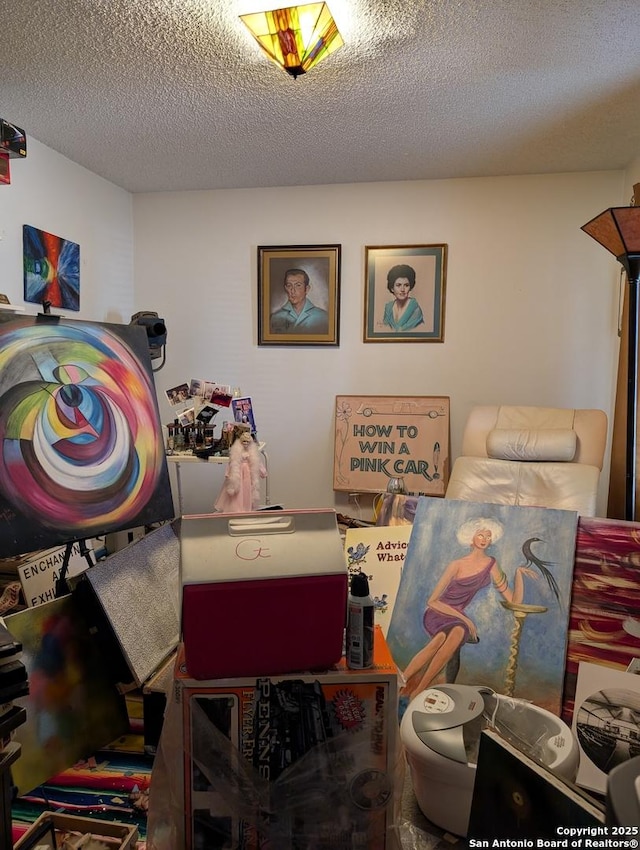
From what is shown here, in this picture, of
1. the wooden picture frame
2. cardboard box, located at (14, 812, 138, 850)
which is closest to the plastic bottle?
cardboard box, located at (14, 812, 138, 850)

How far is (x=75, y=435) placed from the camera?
1741 mm

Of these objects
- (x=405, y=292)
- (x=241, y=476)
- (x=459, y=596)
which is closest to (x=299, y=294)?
(x=405, y=292)

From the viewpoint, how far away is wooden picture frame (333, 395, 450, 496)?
3448 millimetres

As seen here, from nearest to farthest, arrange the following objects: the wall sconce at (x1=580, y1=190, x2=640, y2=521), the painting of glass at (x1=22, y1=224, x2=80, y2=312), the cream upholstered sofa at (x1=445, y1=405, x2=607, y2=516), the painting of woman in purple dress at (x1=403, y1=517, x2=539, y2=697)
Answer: the painting of woman in purple dress at (x1=403, y1=517, x2=539, y2=697) → the wall sconce at (x1=580, y1=190, x2=640, y2=521) → the cream upholstered sofa at (x1=445, y1=405, x2=607, y2=516) → the painting of glass at (x1=22, y1=224, x2=80, y2=312)

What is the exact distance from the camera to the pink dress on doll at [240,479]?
9.52ft

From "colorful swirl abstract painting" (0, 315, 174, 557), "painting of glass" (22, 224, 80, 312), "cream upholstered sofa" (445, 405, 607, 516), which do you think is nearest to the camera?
"colorful swirl abstract painting" (0, 315, 174, 557)

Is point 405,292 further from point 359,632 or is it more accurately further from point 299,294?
point 359,632

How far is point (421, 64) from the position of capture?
2.15 meters

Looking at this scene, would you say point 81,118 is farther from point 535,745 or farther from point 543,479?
point 535,745

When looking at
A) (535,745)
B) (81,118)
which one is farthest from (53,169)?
(535,745)

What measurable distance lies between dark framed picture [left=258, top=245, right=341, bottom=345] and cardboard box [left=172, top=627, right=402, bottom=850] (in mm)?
2692

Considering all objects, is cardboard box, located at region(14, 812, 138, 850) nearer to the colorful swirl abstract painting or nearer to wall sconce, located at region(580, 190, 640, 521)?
the colorful swirl abstract painting

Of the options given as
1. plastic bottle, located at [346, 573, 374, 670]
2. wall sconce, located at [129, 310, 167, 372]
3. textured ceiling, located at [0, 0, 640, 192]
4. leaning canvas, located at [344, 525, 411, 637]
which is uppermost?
textured ceiling, located at [0, 0, 640, 192]

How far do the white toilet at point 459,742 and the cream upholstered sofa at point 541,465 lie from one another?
128 cm
